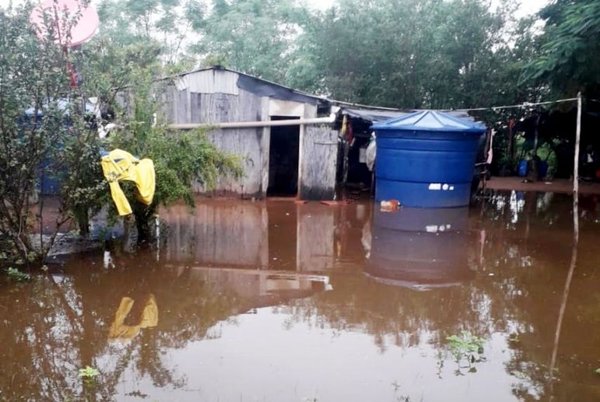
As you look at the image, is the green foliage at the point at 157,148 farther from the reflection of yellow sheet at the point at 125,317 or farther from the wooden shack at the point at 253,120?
the wooden shack at the point at 253,120

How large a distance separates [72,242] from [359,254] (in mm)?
3819

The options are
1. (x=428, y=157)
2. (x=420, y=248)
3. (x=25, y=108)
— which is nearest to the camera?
(x=25, y=108)

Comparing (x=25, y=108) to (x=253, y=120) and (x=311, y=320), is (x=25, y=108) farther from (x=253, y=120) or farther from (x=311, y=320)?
(x=253, y=120)

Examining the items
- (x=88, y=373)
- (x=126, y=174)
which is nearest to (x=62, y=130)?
(x=126, y=174)

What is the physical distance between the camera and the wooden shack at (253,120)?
11508 millimetres

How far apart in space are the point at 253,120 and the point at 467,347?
26.9ft

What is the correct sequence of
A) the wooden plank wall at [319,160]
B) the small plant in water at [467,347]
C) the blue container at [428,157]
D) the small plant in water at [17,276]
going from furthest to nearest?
the wooden plank wall at [319,160] < the blue container at [428,157] < the small plant in water at [17,276] < the small plant in water at [467,347]

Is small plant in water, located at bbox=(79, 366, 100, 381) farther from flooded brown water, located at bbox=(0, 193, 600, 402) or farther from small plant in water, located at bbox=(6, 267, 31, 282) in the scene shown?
small plant in water, located at bbox=(6, 267, 31, 282)

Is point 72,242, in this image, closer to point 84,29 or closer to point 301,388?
point 84,29

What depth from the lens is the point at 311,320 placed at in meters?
4.96

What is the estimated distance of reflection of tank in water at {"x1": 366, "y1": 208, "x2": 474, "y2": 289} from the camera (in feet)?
20.7

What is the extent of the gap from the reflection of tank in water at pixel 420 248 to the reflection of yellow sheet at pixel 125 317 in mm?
2515

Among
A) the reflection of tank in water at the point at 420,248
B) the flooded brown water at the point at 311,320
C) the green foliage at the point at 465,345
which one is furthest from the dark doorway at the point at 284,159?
the green foliage at the point at 465,345

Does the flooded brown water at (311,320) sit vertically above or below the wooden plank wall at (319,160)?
below
